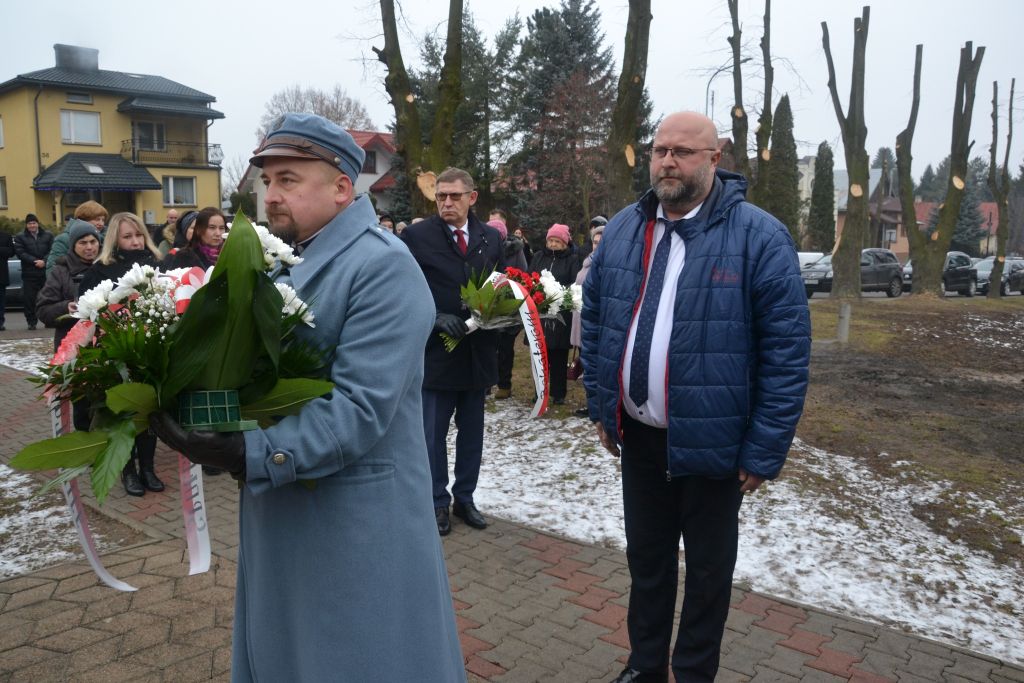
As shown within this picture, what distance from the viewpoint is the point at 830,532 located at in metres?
5.26

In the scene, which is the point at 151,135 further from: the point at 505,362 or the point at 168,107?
the point at 505,362

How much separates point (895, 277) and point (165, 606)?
107 feet

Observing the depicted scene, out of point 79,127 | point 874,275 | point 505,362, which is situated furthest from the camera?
point 79,127

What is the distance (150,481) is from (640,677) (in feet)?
14.1

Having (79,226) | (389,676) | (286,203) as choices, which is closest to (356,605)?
(389,676)

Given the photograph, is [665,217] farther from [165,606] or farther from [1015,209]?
[1015,209]

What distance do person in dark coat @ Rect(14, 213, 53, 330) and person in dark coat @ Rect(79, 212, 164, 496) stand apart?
10.4m

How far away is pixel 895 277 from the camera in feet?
105

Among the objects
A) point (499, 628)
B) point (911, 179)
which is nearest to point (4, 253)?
point (499, 628)

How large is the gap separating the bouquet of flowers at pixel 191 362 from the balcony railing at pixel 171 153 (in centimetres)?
4687

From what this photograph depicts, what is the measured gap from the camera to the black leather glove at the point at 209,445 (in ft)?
6.15

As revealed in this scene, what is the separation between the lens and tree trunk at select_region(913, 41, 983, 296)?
27547 mm

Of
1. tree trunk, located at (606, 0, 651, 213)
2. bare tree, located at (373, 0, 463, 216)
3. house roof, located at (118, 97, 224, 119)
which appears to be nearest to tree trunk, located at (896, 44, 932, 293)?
tree trunk, located at (606, 0, 651, 213)

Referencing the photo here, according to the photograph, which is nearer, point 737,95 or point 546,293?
point 546,293
